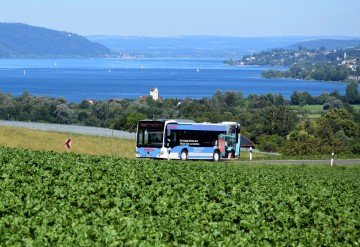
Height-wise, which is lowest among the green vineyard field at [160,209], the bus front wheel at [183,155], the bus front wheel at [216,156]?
the bus front wheel at [216,156]

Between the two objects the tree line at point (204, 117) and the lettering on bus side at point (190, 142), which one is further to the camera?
the tree line at point (204, 117)

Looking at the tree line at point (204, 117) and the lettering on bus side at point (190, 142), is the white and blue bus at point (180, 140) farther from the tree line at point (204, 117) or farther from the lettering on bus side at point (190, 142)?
the tree line at point (204, 117)

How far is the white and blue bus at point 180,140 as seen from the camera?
46156 mm

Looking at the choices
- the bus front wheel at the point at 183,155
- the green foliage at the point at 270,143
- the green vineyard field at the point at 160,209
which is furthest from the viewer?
the green foliage at the point at 270,143

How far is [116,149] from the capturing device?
58344 millimetres

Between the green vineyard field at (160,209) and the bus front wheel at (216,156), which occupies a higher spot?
the green vineyard field at (160,209)

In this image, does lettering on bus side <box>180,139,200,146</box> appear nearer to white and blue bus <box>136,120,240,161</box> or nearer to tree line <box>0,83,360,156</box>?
white and blue bus <box>136,120,240,161</box>

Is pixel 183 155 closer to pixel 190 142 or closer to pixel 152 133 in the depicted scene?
pixel 190 142

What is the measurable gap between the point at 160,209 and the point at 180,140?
30575 millimetres

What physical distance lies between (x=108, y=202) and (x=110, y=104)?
12010cm

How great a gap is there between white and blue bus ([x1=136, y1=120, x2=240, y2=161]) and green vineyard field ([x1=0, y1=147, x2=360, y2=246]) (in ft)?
67.8

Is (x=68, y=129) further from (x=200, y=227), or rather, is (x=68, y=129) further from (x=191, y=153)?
(x=200, y=227)

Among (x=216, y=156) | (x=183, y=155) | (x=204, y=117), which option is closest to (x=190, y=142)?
(x=183, y=155)

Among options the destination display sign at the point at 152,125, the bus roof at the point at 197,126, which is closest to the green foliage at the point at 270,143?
the bus roof at the point at 197,126
